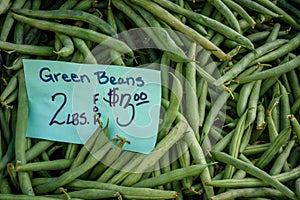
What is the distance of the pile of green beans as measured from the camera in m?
1.61

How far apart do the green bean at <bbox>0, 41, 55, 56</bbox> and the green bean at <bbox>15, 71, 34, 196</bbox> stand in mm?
87

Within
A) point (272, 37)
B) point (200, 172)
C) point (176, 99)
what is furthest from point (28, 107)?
point (272, 37)

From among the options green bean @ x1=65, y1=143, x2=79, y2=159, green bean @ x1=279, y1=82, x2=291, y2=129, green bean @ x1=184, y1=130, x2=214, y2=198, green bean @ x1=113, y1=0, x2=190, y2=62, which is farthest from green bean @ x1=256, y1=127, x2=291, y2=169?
green bean @ x1=65, y1=143, x2=79, y2=159

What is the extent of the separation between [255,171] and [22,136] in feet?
2.65

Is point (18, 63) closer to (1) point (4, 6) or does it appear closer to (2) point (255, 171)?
(1) point (4, 6)

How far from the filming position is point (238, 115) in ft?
5.92

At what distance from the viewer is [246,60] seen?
184 cm

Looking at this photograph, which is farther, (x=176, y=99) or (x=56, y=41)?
(x=56, y=41)

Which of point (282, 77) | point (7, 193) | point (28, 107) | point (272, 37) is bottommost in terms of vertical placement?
point (7, 193)

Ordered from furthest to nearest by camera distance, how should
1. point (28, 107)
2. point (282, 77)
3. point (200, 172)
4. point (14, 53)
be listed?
point (282, 77) → point (14, 53) → point (28, 107) → point (200, 172)

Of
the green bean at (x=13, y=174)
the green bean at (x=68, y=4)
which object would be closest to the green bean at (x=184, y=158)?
the green bean at (x=13, y=174)

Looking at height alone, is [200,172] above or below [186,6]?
below

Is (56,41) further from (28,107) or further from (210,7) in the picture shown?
(210,7)

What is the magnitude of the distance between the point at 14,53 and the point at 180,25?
0.64 metres
